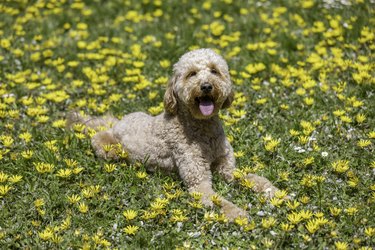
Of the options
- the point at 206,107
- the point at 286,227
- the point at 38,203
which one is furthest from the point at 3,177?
the point at 286,227

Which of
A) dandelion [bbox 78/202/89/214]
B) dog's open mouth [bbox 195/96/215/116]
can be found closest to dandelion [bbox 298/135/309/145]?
dog's open mouth [bbox 195/96/215/116]

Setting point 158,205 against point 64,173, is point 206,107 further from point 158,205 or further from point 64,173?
point 64,173

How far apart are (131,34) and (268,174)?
13.1 feet

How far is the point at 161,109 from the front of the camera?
234 inches

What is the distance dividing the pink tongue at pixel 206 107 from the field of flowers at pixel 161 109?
0.59 meters

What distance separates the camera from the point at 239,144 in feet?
17.7

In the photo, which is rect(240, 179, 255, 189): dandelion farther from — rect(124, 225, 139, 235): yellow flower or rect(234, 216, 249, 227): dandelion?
rect(124, 225, 139, 235): yellow flower

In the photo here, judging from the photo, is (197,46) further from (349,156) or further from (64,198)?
(64,198)

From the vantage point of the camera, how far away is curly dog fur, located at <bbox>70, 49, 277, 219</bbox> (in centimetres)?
457

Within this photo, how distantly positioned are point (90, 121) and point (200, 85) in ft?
5.59

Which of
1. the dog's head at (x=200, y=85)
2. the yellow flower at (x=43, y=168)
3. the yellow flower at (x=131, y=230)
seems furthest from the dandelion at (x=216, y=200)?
the yellow flower at (x=43, y=168)

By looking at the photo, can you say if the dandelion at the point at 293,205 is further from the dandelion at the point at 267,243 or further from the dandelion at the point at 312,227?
the dandelion at the point at 267,243

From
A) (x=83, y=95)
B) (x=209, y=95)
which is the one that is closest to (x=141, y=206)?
(x=209, y=95)

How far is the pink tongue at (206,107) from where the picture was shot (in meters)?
4.57
